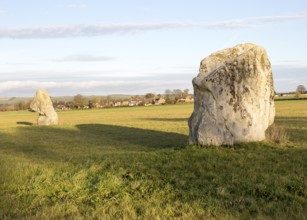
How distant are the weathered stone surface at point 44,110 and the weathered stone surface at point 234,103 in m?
25.7

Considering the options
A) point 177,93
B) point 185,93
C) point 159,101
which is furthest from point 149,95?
point 159,101

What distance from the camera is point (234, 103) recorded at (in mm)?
A: 16812

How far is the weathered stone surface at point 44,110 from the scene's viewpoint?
40281mm

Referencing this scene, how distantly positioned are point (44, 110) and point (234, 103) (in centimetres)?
2772

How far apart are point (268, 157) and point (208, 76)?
533 centimetres

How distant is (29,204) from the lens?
29.7 ft

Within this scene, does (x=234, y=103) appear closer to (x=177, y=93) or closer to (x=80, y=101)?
(x=80, y=101)

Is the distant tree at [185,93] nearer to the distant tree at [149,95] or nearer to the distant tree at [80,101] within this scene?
the distant tree at [149,95]

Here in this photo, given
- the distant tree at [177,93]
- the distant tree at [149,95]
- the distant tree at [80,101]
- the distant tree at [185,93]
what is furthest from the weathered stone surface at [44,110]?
the distant tree at [149,95]

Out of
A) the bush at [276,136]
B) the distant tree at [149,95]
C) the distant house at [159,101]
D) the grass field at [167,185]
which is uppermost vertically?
the distant tree at [149,95]

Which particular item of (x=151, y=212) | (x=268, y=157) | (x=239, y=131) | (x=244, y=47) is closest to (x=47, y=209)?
(x=151, y=212)

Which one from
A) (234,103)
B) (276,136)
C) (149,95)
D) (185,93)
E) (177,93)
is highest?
(177,93)

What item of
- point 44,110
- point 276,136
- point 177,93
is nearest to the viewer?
point 276,136

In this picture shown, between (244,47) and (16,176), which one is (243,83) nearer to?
(244,47)
